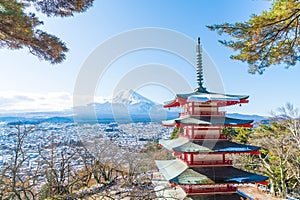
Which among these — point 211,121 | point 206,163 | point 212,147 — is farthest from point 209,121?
point 206,163

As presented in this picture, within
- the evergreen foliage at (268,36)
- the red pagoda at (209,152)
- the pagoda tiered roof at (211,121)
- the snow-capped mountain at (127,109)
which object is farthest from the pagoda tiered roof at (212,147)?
the snow-capped mountain at (127,109)

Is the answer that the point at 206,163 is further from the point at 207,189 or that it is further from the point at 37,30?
the point at 37,30

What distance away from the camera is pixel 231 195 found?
6258 millimetres

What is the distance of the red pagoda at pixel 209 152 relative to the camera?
19.3 ft

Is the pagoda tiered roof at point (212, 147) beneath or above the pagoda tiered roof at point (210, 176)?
above

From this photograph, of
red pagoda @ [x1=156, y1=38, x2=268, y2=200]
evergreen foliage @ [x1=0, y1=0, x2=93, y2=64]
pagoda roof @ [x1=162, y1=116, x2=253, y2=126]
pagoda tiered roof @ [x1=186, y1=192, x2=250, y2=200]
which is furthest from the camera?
pagoda roof @ [x1=162, y1=116, x2=253, y2=126]

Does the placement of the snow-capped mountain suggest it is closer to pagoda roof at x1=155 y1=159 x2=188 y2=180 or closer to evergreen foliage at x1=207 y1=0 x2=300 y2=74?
pagoda roof at x1=155 y1=159 x2=188 y2=180

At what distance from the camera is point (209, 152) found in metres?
6.00

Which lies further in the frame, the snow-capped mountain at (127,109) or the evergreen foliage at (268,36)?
the snow-capped mountain at (127,109)

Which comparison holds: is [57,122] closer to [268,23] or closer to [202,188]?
[202,188]

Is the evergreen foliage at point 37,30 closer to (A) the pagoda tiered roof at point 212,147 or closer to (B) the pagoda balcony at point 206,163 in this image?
(A) the pagoda tiered roof at point 212,147

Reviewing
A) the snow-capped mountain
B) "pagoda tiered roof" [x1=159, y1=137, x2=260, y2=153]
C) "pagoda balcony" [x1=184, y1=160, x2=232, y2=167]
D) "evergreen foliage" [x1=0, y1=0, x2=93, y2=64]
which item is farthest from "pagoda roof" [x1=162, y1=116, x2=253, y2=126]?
the snow-capped mountain

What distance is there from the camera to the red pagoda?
5879 millimetres

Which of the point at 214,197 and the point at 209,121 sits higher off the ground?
the point at 209,121
